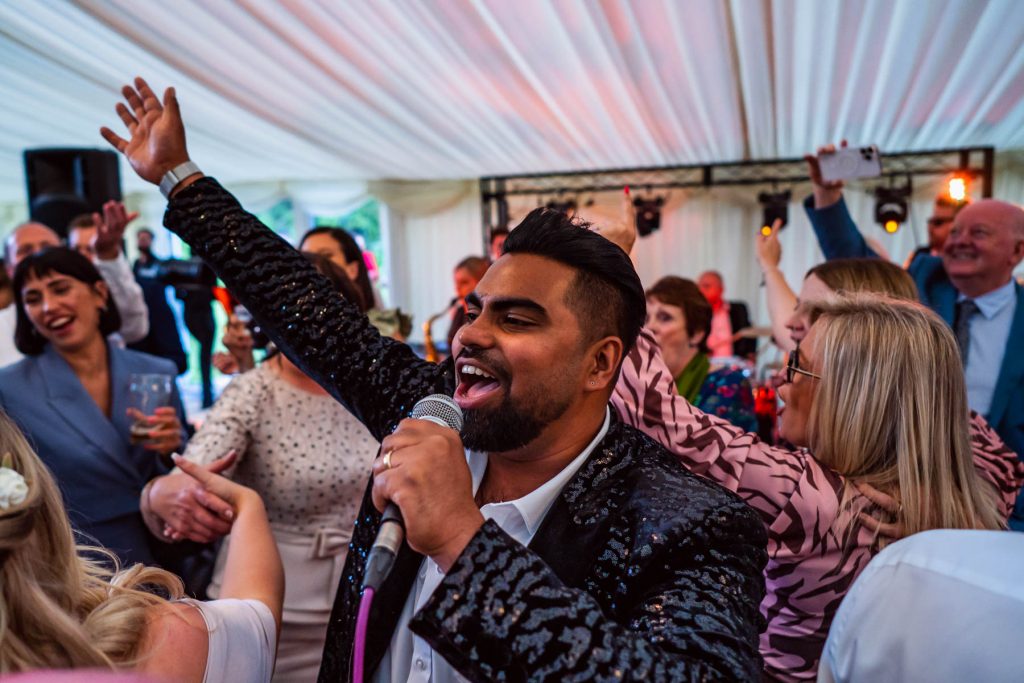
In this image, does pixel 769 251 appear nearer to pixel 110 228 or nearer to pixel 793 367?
pixel 793 367

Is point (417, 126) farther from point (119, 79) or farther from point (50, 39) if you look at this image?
point (50, 39)

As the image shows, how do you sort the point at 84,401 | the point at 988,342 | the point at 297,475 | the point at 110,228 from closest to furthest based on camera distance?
the point at 297,475 < the point at 84,401 < the point at 988,342 < the point at 110,228

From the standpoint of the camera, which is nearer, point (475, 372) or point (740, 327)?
point (475, 372)

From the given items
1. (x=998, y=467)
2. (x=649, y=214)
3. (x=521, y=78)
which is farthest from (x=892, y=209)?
(x=998, y=467)

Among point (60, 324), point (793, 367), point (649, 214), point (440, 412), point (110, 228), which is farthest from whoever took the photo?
point (649, 214)

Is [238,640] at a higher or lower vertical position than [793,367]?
lower

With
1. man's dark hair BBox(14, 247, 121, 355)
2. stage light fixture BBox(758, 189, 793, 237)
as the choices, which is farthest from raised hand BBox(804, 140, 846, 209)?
stage light fixture BBox(758, 189, 793, 237)

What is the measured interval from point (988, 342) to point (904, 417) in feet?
5.23

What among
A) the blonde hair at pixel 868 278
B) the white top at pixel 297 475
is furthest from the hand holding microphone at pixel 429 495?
the blonde hair at pixel 868 278

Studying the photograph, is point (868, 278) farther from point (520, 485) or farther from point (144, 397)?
point (144, 397)

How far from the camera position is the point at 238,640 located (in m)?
1.14

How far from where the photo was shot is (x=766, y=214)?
34.4 feet

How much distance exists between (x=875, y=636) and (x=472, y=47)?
5609 millimetres

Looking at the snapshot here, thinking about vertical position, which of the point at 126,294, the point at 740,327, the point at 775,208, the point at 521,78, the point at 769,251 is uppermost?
the point at 521,78
